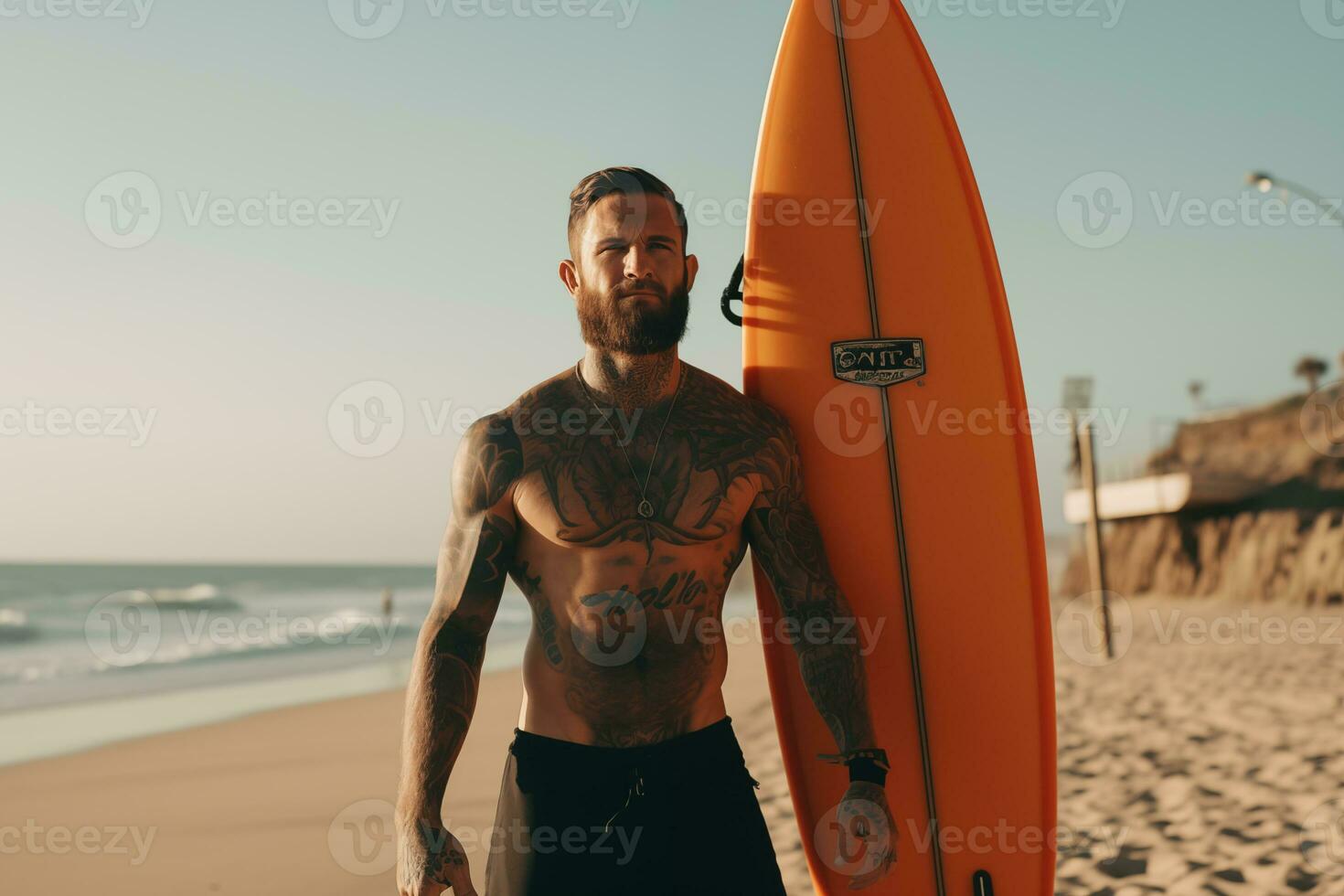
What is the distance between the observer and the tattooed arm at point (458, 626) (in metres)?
2.03

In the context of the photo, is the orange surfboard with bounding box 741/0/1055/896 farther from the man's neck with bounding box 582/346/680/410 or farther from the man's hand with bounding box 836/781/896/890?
the man's neck with bounding box 582/346/680/410

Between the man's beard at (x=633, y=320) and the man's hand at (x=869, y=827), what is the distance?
3.64ft

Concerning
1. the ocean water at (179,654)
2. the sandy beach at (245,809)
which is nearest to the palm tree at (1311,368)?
the ocean water at (179,654)

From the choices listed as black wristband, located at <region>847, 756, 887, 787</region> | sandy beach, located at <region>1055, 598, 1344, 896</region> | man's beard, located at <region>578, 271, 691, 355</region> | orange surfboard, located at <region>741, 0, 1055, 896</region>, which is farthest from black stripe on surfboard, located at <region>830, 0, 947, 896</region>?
sandy beach, located at <region>1055, 598, 1344, 896</region>

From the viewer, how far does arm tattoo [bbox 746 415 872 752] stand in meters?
2.34

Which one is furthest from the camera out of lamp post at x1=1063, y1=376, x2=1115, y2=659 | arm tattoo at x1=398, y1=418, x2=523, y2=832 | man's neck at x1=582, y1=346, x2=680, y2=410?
lamp post at x1=1063, y1=376, x2=1115, y2=659

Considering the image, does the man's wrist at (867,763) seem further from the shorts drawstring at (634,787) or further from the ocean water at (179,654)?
the ocean water at (179,654)

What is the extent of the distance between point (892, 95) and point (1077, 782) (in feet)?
14.8

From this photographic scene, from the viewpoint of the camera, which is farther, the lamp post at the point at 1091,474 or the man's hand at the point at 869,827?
the lamp post at the point at 1091,474

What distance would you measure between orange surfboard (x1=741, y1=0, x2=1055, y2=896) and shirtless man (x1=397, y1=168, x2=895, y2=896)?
0.41 m

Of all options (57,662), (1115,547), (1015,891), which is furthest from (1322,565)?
(57,662)

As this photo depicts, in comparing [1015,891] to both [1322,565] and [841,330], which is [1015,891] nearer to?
[841,330]

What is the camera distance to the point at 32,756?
8578mm

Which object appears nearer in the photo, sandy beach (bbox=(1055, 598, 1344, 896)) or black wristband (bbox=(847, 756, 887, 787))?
black wristband (bbox=(847, 756, 887, 787))
